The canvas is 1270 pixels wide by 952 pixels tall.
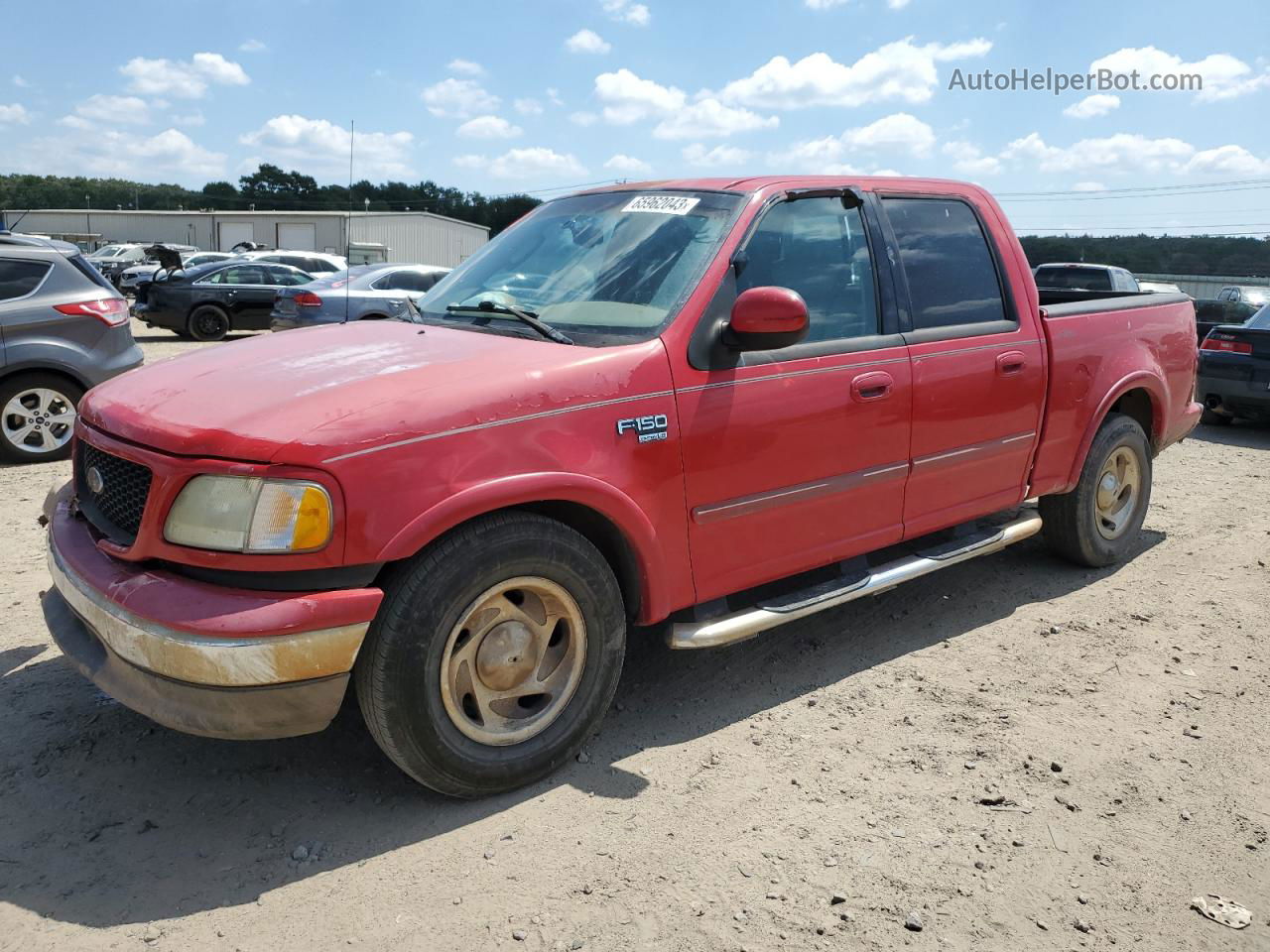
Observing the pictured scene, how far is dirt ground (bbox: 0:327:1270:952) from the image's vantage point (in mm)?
2631

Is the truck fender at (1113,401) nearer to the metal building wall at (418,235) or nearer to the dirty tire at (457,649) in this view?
the dirty tire at (457,649)

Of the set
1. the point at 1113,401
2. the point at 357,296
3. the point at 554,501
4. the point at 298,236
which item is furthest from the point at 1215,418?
the point at 298,236

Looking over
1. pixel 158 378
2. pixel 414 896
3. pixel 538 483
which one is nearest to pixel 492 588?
pixel 538 483

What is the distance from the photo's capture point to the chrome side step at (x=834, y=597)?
3516 mm

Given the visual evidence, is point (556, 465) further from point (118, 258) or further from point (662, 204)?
point (118, 258)

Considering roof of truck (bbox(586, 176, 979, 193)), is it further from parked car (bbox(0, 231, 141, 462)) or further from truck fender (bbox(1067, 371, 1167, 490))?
parked car (bbox(0, 231, 141, 462))

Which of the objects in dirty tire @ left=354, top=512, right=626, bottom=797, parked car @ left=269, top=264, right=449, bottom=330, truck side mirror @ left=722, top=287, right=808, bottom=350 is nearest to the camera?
dirty tire @ left=354, top=512, right=626, bottom=797

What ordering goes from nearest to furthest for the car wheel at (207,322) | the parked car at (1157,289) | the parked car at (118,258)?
the parked car at (1157,289), the car wheel at (207,322), the parked car at (118,258)

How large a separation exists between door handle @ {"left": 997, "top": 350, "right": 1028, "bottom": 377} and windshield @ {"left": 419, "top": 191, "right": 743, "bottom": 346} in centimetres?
153

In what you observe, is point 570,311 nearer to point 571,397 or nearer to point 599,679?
point 571,397

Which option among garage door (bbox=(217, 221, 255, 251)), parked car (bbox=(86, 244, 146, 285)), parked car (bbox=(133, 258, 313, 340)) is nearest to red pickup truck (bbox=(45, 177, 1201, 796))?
parked car (bbox=(133, 258, 313, 340))

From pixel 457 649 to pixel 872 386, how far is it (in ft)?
6.34

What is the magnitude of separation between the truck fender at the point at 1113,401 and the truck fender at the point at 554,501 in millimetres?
2772

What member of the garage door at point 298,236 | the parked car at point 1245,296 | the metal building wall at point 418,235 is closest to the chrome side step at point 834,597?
the parked car at point 1245,296
